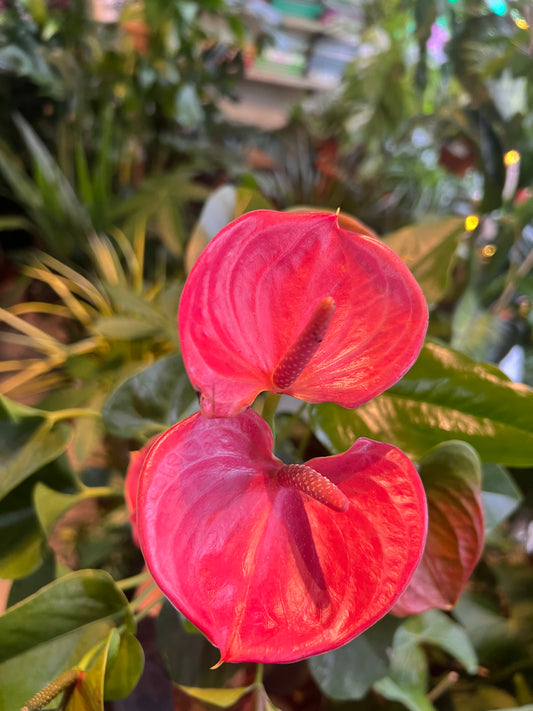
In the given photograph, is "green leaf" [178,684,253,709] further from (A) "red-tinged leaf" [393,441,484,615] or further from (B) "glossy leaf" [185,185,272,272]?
(B) "glossy leaf" [185,185,272,272]

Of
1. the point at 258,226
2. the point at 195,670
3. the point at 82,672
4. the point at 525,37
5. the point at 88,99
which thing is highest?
the point at 525,37

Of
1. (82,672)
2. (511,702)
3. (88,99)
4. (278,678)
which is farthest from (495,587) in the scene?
(88,99)

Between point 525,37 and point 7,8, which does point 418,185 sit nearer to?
point 525,37

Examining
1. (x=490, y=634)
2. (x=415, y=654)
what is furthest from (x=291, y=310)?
(x=490, y=634)

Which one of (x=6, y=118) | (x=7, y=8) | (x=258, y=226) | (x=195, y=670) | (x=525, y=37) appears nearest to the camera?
(x=258, y=226)

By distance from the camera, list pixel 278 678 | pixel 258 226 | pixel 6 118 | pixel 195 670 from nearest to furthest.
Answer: pixel 258 226 < pixel 195 670 < pixel 278 678 < pixel 6 118

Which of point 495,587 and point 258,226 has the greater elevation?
point 258,226

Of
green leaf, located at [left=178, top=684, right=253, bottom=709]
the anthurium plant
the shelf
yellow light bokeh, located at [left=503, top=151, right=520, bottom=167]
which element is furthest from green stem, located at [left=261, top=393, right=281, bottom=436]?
the shelf
